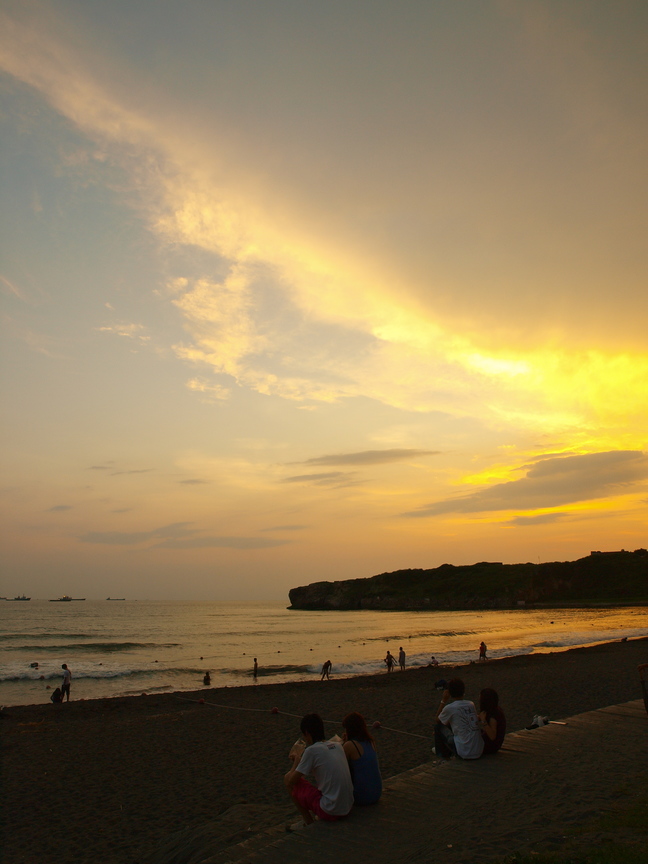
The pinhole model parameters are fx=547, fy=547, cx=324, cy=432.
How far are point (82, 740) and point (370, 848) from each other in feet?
43.3

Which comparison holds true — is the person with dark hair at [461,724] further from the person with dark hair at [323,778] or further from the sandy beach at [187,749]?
the person with dark hair at [323,778]

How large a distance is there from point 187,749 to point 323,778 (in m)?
9.98

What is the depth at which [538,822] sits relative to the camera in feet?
17.9

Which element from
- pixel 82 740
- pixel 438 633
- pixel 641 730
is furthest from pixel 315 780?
pixel 438 633

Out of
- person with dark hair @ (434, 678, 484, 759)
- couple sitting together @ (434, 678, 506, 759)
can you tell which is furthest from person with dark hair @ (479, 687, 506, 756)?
person with dark hair @ (434, 678, 484, 759)

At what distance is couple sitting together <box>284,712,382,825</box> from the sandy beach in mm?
1731

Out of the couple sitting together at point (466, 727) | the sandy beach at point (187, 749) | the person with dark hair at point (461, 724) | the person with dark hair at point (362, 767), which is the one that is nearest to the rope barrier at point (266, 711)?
the sandy beach at point (187, 749)

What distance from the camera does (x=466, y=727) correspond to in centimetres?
777

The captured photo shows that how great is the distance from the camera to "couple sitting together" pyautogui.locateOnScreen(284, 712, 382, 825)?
18.9 ft

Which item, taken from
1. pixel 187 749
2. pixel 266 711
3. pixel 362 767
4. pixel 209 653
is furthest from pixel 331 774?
pixel 209 653

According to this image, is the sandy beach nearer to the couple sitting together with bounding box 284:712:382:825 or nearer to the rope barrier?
the rope barrier

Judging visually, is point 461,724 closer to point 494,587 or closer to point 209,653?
point 209,653

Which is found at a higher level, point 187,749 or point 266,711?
point 187,749

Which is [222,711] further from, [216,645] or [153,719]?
[216,645]
